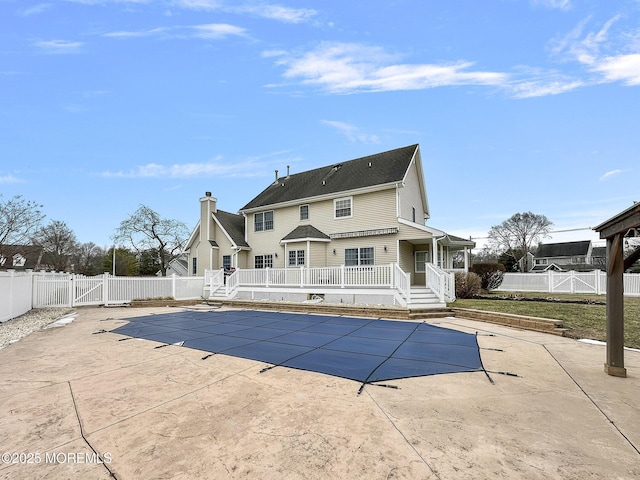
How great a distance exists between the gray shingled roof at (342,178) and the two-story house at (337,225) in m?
0.07

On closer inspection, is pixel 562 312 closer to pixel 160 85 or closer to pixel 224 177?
pixel 160 85

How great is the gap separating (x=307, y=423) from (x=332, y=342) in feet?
12.1

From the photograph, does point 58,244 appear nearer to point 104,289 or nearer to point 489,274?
point 104,289

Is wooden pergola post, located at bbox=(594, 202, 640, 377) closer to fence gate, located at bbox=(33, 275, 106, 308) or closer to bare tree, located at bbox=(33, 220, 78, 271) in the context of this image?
fence gate, located at bbox=(33, 275, 106, 308)

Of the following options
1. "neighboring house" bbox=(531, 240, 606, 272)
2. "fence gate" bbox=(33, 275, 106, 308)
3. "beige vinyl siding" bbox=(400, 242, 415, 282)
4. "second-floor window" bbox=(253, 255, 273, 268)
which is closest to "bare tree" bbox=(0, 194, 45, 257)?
"fence gate" bbox=(33, 275, 106, 308)

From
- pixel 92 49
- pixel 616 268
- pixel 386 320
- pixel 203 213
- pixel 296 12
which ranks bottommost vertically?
pixel 386 320

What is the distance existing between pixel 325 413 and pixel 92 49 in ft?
52.0

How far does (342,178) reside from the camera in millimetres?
18281

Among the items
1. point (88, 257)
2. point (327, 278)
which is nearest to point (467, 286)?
point (327, 278)

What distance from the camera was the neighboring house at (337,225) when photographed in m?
15.5

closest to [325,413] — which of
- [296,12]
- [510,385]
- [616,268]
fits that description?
[510,385]

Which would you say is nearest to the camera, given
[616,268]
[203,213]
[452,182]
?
[616,268]

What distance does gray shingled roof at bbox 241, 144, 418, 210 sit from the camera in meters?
16.4

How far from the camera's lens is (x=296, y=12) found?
1156 cm
